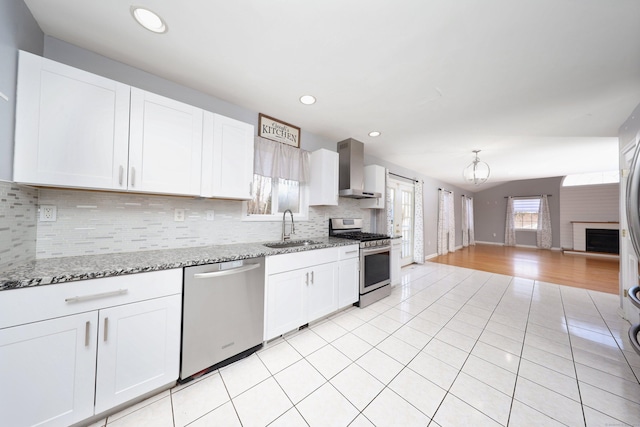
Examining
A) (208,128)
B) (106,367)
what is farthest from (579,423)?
Result: (208,128)

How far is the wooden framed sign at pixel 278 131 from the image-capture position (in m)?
2.43

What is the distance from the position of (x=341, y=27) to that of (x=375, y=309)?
2.83 meters

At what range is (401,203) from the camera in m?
4.74

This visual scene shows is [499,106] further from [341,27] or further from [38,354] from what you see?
[38,354]

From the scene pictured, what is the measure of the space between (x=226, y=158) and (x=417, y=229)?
4604mm

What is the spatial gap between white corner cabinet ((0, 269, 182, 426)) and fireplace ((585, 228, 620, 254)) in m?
10.8

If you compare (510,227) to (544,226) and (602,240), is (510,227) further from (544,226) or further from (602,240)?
(602,240)

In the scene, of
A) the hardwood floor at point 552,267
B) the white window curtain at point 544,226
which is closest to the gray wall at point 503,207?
the white window curtain at point 544,226

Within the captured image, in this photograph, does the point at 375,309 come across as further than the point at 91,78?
Yes

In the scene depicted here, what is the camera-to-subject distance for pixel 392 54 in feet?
5.08

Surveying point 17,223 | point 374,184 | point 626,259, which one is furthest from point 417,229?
point 17,223

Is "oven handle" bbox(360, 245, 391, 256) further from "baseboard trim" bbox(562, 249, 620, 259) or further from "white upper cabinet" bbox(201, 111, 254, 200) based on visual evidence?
"baseboard trim" bbox(562, 249, 620, 259)

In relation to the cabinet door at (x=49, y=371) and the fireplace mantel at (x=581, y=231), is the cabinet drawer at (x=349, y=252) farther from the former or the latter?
the fireplace mantel at (x=581, y=231)

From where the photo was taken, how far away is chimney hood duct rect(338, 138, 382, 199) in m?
3.08
